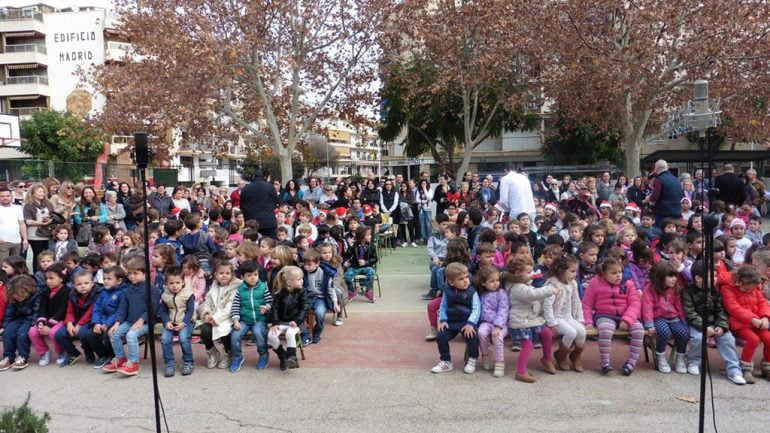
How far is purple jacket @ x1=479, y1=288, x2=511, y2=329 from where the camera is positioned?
5371 millimetres

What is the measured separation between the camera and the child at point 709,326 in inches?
200

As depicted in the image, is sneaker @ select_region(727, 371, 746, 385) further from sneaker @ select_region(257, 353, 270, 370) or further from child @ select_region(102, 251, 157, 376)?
child @ select_region(102, 251, 157, 376)

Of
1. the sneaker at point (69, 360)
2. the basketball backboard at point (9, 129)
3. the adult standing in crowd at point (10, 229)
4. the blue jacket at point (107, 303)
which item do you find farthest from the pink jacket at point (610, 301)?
the basketball backboard at point (9, 129)

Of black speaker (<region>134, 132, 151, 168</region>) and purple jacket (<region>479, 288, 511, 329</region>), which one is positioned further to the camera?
purple jacket (<region>479, 288, 511, 329</region>)

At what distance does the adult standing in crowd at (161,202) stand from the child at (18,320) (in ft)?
17.6

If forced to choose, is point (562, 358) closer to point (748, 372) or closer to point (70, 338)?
point (748, 372)

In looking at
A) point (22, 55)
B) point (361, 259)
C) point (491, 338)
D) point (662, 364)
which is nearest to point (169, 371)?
point (491, 338)

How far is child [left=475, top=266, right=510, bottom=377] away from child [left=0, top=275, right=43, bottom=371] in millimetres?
4659

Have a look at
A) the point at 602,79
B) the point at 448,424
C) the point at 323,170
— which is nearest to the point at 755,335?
the point at 448,424

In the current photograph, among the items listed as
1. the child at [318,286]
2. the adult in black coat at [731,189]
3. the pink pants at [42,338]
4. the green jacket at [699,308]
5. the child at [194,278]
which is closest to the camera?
the green jacket at [699,308]

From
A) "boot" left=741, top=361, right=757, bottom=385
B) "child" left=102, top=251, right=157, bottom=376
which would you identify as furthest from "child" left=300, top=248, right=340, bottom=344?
"boot" left=741, top=361, right=757, bottom=385

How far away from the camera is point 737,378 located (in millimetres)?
4949

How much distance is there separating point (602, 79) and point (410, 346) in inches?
515

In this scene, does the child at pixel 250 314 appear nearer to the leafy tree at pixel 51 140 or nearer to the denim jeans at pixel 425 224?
the denim jeans at pixel 425 224
